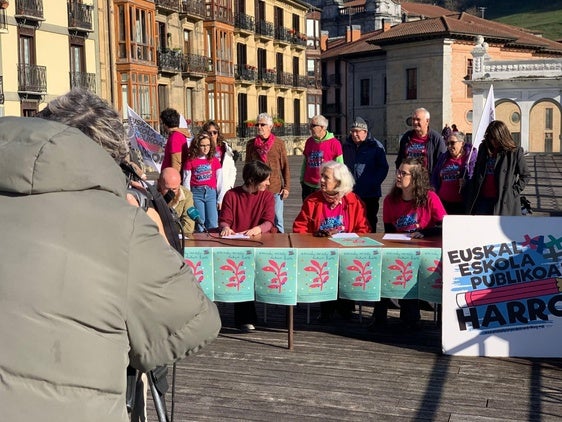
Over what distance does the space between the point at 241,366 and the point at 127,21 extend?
Answer: 3156 centimetres

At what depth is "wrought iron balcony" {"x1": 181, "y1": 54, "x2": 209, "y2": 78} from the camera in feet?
133

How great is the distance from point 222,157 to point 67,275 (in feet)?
24.6

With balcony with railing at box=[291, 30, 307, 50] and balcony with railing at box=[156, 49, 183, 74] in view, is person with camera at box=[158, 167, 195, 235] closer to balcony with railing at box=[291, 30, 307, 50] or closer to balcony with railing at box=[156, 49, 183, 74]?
balcony with railing at box=[156, 49, 183, 74]

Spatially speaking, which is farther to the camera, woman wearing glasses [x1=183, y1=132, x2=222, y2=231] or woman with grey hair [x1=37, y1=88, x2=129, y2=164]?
woman wearing glasses [x1=183, y1=132, x2=222, y2=231]

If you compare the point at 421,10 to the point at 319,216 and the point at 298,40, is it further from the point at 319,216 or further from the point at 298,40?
the point at 319,216

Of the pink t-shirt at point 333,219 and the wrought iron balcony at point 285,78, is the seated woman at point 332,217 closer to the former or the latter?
the pink t-shirt at point 333,219

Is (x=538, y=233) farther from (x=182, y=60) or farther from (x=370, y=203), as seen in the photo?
(x=182, y=60)

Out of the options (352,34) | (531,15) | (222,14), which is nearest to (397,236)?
(222,14)

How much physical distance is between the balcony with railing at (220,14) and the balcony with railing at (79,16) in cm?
1000

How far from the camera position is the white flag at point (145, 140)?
10.2 metres

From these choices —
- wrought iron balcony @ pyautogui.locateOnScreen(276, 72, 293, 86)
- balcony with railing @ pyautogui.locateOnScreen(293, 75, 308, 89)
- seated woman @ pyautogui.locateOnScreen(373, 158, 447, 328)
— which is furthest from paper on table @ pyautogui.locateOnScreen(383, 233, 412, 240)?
balcony with railing @ pyautogui.locateOnScreen(293, 75, 308, 89)

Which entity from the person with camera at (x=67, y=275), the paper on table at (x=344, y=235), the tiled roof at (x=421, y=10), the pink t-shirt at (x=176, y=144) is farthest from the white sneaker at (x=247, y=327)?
the tiled roof at (x=421, y=10)

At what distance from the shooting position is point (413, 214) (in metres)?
6.83

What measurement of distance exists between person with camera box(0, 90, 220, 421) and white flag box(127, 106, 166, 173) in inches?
328
